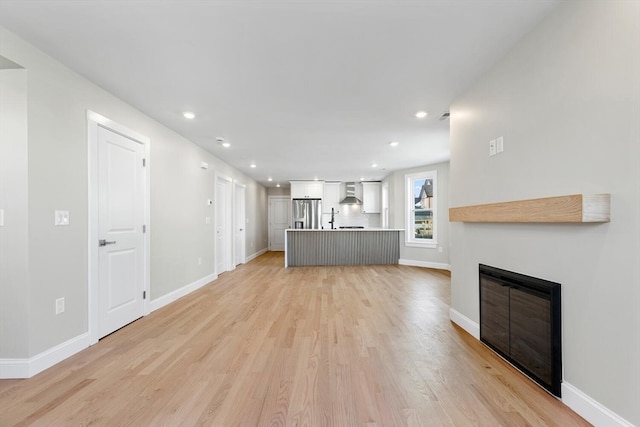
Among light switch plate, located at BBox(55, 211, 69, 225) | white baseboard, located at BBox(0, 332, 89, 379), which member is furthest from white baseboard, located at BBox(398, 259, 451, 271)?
light switch plate, located at BBox(55, 211, 69, 225)

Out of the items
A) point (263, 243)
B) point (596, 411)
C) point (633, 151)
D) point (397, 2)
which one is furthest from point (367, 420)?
point (263, 243)

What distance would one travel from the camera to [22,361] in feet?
6.63

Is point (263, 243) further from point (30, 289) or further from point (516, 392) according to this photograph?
point (516, 392)

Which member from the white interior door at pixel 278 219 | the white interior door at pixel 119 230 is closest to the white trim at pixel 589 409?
the white interior door at pixel 119 230

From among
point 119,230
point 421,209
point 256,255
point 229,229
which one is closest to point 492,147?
point 119,230

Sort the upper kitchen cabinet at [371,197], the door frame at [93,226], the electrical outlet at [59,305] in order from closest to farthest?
1. the electrical outlet at [59,305]
2. the door frame at [93,226]
3. the upper kitchen cabinet at [371,197]

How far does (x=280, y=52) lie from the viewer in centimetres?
215

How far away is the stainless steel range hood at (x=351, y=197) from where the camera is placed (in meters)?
9.14

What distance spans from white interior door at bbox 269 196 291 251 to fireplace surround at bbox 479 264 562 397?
859 cm

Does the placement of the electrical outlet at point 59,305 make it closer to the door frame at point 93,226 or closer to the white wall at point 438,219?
the door frame at point 93,226

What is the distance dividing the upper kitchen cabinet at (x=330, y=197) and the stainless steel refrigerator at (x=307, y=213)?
31 centimetres

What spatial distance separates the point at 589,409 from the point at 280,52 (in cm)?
300

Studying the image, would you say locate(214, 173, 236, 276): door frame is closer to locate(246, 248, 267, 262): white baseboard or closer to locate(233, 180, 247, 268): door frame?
locate(233, 180, 247, 268): door frame

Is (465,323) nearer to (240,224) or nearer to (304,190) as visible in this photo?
(240,224)
